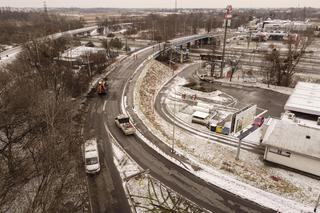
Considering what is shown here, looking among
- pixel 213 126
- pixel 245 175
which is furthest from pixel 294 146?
pixel 213 126

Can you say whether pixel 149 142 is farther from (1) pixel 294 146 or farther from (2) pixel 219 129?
(1) pixel 294 146

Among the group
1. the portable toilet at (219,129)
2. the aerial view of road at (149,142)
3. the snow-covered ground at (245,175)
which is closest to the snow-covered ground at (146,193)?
the aerial view of road at (149,142)

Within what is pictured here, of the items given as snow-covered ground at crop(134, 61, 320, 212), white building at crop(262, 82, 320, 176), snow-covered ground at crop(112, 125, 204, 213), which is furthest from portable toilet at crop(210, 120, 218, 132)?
snow-covered ground at crop(112, 125, 204, 213)

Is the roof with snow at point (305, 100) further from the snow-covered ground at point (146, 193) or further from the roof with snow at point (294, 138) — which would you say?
the snow-covered ground at point (146, 193)

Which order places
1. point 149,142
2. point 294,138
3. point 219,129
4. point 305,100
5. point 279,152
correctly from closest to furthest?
point 294,138 < point 279,152 < point 149,142 < point 219,129 < point 305,100

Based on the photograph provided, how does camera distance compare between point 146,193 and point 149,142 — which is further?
point 149,142

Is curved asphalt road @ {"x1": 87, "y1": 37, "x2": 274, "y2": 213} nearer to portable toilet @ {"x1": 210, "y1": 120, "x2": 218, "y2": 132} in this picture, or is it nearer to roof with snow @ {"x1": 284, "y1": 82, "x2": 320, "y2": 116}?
portable toilet @ {"x1": 210, "y1": 120, "x2": 218, "y2": 132}

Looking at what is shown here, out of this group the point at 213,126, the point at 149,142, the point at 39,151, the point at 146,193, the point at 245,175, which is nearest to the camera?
the point at 39,151

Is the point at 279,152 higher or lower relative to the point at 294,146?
lower
